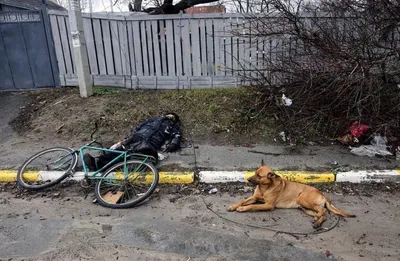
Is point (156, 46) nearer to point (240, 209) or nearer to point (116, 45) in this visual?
point (116, 45)

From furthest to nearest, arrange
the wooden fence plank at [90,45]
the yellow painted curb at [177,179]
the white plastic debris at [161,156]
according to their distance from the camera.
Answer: the wooden fence plank at [90,45] → the white plastic debris at [161,156] → the yellow painted curb at [177,179]

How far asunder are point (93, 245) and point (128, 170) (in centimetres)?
131

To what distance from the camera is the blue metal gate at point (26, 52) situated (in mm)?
7941

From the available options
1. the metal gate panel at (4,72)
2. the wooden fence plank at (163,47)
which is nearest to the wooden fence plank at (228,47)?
the wooden fence plank at (163,47)

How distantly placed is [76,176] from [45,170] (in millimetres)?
537

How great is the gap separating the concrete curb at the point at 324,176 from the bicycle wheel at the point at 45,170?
188cm

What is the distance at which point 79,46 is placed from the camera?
684cm

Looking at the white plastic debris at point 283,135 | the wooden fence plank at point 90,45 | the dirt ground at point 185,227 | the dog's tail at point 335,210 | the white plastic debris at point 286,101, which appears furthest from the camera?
the wooden fence plank at point 90,45

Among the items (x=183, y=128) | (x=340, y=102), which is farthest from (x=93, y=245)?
(x=340, y=102)

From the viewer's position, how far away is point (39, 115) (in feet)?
22.5

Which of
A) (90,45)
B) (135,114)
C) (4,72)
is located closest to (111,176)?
(135,114)

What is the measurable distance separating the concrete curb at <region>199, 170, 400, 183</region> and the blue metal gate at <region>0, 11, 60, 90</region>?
5412 millimetres

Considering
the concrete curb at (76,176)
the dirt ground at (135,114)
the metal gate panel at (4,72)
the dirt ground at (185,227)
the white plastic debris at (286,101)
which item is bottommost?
the dirt ground at (185,227)

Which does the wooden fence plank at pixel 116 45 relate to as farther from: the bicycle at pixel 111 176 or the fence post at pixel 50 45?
the bicycle at pixel 111 176
